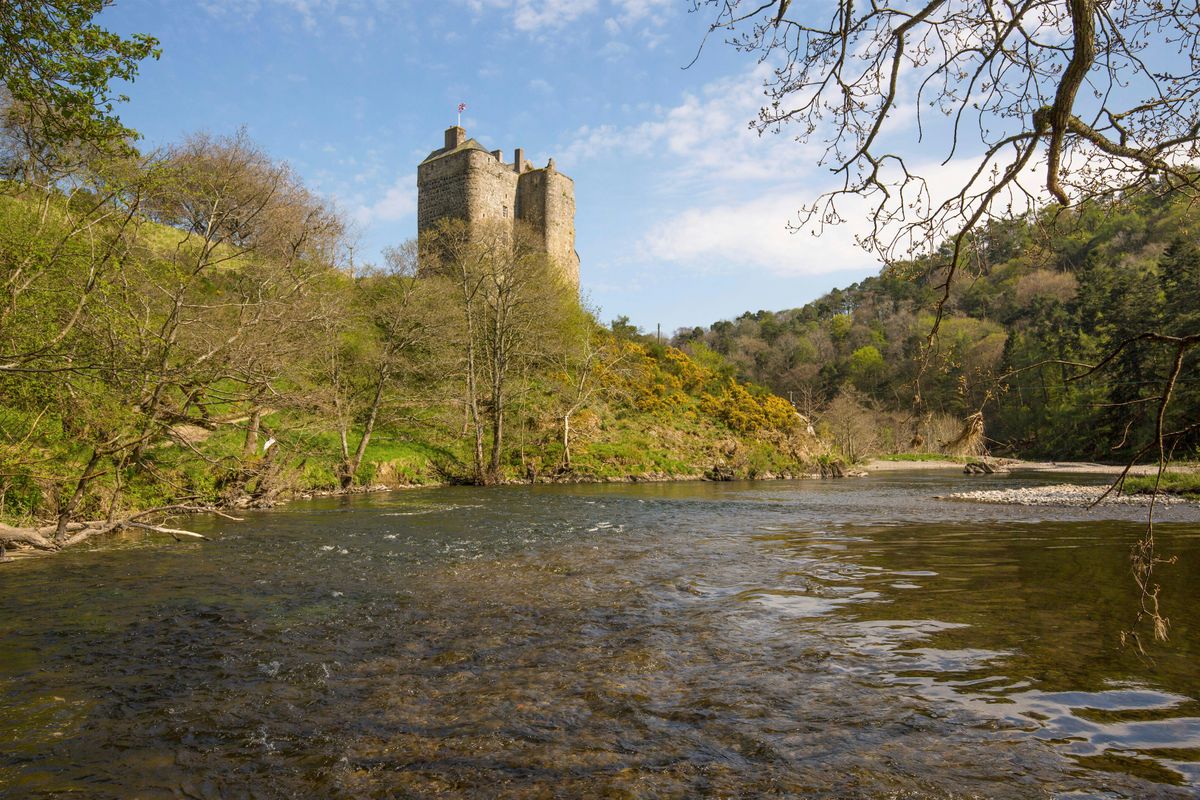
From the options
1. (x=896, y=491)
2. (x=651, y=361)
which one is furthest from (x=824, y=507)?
(x=651, y=361)

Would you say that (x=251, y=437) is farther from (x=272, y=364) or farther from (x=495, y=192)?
(x=495, y=192)

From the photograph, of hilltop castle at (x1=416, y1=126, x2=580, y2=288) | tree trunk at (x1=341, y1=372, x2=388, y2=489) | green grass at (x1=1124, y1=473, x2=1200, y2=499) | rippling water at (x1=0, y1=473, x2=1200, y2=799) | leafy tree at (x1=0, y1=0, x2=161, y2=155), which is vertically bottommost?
rippling water at (x1=0, y1=473, x2=1200, y2=799)

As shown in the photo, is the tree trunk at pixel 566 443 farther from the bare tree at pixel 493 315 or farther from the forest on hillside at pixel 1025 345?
the forest on hillside at pixel 1025 345

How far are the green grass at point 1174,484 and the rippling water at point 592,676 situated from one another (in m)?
12.3

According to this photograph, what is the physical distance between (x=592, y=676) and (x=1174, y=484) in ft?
85.7

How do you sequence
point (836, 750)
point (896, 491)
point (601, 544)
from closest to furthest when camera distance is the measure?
1. point (836, 750)
2. point (601, 544)
3. point (896, 491)

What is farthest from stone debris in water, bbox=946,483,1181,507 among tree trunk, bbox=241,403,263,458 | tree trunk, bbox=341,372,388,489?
tree trunk, bbox=241,403,263,458

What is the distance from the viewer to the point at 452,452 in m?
30.9

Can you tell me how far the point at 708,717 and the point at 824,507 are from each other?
17800mm

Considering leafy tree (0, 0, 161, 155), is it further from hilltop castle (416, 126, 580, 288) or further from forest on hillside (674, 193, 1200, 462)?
hilltop castle (416, 126, 580, 288)

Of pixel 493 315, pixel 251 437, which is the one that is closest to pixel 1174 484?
pixel 493 315

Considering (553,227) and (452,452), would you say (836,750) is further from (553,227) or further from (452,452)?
(553,227)

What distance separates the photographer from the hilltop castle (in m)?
48.5

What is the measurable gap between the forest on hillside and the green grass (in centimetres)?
125
